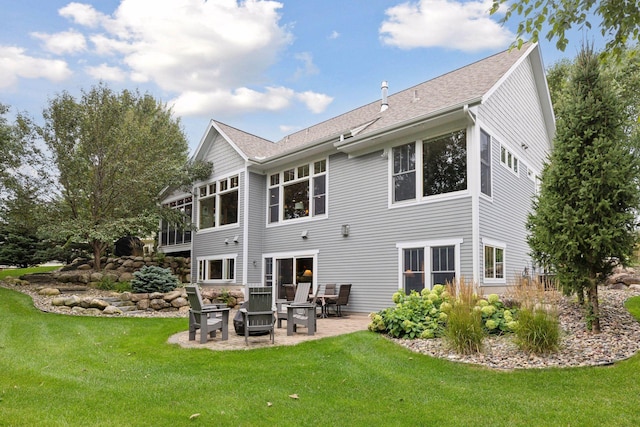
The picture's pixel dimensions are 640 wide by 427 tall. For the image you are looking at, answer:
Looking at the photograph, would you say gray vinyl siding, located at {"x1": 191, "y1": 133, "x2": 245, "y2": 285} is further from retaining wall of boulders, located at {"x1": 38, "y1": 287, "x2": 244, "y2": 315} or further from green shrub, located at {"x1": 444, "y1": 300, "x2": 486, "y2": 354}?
green shrub, located at {"x1": 444, "y1": 300, "x2": 486, "y2": 354}

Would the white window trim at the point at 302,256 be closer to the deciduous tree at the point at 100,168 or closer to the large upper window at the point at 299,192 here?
the large upper window at the point at 299,192

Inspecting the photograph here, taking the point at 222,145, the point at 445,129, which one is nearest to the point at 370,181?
the point at 445,129

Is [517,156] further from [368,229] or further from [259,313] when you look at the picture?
Answer: [259,313]

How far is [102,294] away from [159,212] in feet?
14.1

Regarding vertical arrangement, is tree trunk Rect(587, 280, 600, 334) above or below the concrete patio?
above

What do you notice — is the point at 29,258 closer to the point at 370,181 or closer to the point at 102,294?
the point at 102,294

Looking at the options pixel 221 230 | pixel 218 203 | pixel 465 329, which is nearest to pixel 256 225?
pixel 221 230

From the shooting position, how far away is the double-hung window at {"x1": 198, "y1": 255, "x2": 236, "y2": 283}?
1494 cm

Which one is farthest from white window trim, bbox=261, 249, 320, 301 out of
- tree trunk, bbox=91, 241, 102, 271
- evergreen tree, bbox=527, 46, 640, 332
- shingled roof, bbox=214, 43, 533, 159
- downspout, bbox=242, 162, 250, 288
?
evergreen tree, bbox=527, 46, 640, 332

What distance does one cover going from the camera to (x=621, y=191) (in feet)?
21.8

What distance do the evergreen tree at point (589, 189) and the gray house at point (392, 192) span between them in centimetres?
194

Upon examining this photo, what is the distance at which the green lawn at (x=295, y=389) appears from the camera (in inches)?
150

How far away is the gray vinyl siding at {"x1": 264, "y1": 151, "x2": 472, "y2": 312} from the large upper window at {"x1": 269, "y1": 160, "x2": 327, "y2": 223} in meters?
0.39

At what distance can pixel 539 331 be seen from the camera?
555 cm
